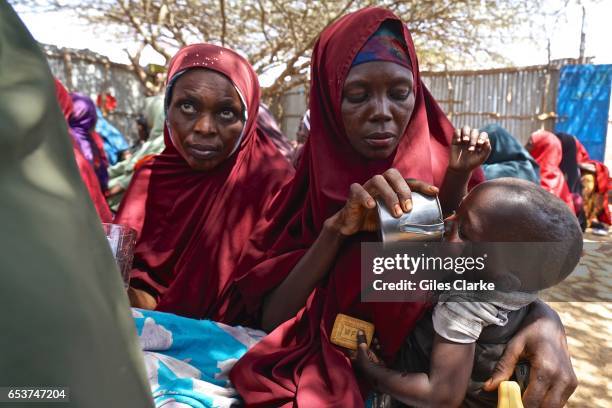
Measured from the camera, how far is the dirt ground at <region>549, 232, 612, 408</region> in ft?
9.87

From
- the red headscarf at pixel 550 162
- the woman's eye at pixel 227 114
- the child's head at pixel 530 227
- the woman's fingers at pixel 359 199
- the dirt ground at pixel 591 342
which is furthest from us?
the red headscarf at pixel 550 162

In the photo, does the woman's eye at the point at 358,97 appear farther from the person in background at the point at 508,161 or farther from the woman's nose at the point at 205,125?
the person in background at the point at 508,161

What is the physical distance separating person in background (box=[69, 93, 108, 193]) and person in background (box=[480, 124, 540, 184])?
12.9ft

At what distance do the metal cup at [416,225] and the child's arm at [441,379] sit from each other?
0.27m

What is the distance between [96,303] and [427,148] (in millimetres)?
1333

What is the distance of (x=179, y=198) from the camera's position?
2301mm

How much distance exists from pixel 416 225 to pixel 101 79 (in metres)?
11.7

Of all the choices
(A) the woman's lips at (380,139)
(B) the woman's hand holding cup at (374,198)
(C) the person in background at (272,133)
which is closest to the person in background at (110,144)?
(C) the person in background at (272,133)

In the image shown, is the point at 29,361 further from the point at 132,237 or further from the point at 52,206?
the point at 132,237

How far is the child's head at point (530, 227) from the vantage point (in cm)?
119

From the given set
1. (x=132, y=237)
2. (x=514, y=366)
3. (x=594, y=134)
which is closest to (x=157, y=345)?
(x=132, y=237)

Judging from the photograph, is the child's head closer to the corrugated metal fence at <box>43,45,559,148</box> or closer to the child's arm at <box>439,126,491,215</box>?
the child's arm at <box>439,126,491,215</box>

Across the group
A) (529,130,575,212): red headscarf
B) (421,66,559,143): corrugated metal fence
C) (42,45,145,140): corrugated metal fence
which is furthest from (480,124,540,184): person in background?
(42,45,145,140): corrugated metal fence

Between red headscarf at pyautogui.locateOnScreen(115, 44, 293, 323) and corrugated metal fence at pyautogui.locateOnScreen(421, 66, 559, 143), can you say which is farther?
corrugated metal fence at pyautogui.locateOnScreen(421, 66, 559, 143)
